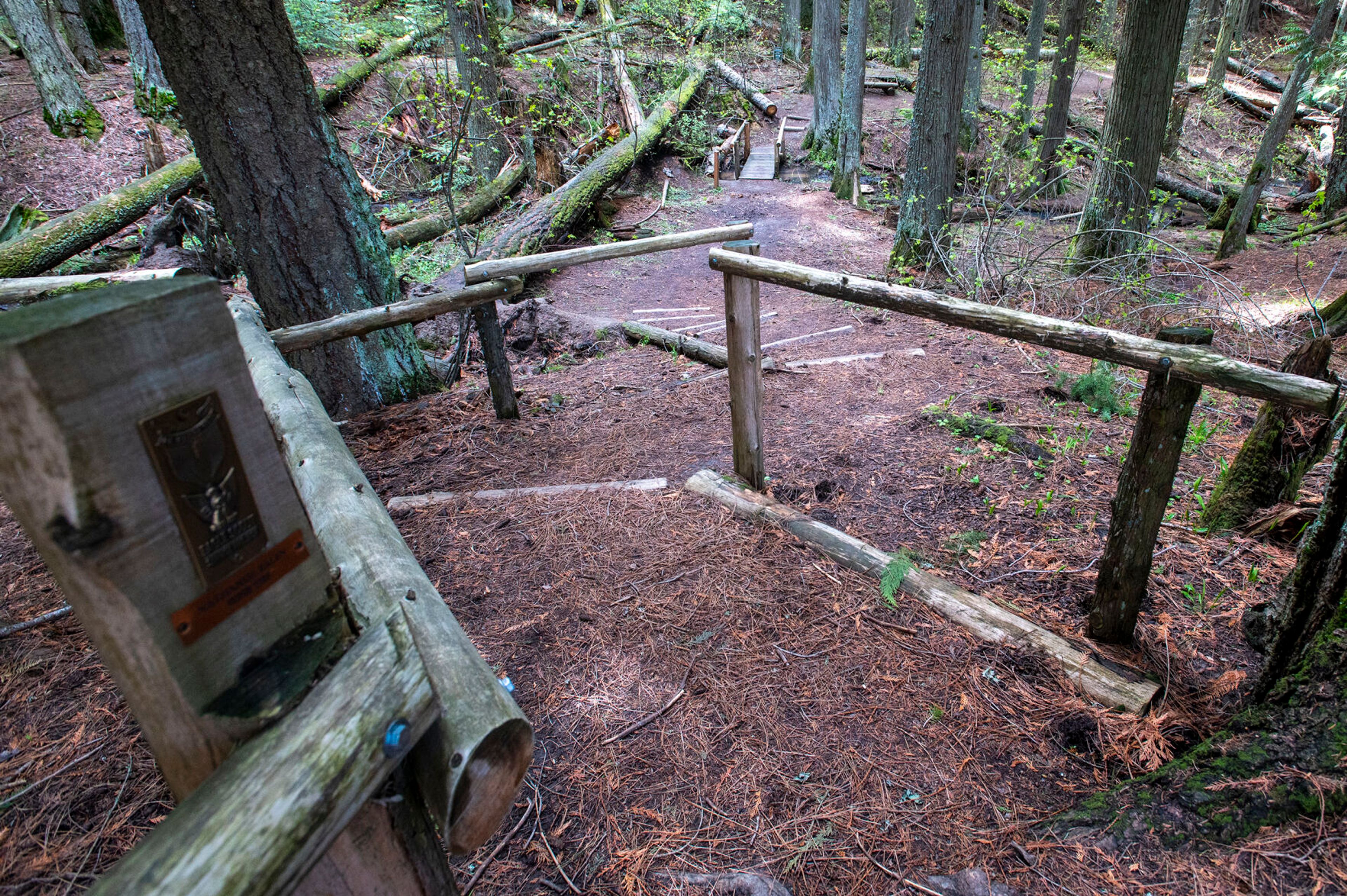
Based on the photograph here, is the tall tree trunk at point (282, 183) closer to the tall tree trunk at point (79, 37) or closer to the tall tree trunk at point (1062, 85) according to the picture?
the tall tree trunk at point (1062, 85)

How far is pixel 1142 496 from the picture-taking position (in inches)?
95.7

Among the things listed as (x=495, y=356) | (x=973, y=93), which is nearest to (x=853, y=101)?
(x=973, y=93)

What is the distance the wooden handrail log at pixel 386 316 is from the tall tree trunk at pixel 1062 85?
12.0 meters

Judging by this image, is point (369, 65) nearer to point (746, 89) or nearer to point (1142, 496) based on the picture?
point (746, 89)

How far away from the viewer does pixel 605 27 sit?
15336 millimetres

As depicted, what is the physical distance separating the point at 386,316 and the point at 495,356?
2.68 ft

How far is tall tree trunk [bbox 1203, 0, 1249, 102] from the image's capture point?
56.7ft

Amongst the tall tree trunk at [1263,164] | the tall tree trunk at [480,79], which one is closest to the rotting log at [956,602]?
the tall tree trunk at [480,79]

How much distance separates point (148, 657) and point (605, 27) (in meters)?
17.7

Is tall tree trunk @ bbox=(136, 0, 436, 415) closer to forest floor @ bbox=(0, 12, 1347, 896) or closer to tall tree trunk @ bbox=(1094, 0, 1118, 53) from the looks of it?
forest floor @ bbox=(0, 12, 1347, 896)

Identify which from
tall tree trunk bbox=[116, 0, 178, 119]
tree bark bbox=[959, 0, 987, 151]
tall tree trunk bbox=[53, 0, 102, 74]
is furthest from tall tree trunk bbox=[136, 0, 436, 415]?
tree bark bbox=[959, 0, 987, 151]

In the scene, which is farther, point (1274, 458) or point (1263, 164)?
point (1263, 164)

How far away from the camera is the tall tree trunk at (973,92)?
563 inches

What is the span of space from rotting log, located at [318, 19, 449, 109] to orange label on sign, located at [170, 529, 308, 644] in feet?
46.4
